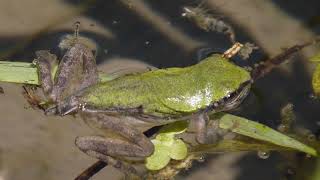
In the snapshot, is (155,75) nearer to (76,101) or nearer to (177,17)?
(76,101)

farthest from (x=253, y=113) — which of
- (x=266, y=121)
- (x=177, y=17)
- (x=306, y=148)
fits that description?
(x=177, y=17)

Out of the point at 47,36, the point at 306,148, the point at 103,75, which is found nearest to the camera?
the point at 306,148

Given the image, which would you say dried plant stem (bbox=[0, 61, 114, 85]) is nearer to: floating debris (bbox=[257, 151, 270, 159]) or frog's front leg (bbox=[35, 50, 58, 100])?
frog's front leg (bbox=[35, 50, 58, 100])

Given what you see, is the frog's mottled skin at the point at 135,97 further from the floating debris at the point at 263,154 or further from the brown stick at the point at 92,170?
the floating debris at the point at 263,154

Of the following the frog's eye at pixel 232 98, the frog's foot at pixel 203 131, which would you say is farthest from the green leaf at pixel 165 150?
the frog's eye at pixel 232 98

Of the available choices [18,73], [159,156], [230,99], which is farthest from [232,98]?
[18,73]

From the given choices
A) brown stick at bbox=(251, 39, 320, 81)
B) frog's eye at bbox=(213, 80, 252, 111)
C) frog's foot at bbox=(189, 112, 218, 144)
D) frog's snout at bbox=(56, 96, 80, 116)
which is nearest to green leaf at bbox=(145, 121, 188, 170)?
frog's foot at bbox=(189, 112, 218, 144)

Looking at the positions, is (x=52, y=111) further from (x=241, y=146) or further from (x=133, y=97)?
(x=241, y=146)

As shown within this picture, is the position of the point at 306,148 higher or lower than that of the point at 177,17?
lower
